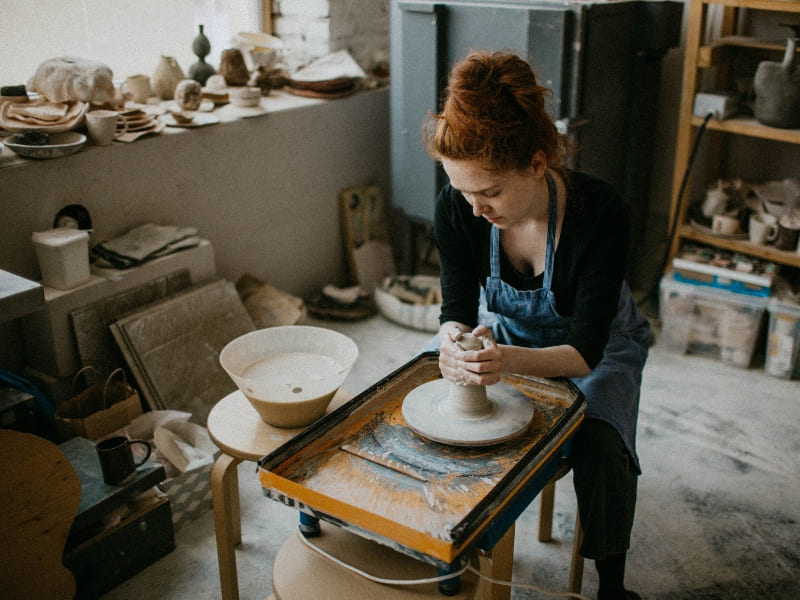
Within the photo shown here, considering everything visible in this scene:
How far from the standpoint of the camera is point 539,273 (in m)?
1.88

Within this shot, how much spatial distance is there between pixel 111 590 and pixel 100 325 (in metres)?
0.93

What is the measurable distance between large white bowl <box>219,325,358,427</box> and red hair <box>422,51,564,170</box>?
0.59 m

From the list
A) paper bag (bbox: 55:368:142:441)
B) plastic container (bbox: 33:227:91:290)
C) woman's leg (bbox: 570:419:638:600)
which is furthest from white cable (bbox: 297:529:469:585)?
plastic container (bbox: 33:227:91:290)

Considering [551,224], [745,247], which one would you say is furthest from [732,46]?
[551,224]

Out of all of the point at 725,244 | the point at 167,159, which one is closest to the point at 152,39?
the point at 167,159

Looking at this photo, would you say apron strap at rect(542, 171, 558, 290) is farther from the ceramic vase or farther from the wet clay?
the ceramic vase

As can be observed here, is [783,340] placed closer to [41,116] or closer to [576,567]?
[576,567]

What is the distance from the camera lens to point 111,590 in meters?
2.07

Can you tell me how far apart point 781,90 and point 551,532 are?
192 centimetres

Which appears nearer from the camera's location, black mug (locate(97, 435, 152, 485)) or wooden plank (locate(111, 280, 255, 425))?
black mug (locate(97, 435, 152, 485))

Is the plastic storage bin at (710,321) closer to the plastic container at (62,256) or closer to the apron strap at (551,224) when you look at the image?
the apron strap at (551,224)

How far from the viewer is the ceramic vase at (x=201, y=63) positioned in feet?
11.5

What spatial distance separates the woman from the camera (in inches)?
61.7

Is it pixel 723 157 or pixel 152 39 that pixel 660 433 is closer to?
pixel 723 157
